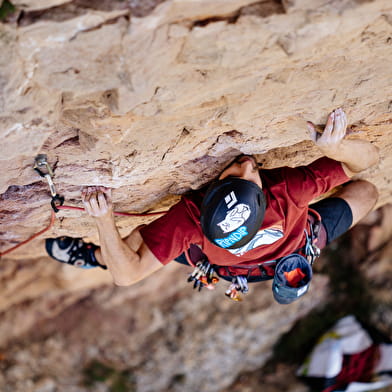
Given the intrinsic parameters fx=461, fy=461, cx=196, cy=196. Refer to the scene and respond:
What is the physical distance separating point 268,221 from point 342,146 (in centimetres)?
51

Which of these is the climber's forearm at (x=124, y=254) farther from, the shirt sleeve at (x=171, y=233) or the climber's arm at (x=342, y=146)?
the climber's arm at (x=342, y=146)

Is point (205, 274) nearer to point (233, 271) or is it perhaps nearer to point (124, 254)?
point (233, 271)

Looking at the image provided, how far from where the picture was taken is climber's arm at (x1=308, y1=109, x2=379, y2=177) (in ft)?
6.74

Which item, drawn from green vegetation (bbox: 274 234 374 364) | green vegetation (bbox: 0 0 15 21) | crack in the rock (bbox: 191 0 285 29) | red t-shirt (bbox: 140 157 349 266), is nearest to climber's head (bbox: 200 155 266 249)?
red t-shirt (bbox: 140 157 349 266)

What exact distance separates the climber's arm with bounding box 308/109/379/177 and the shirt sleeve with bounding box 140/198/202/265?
0.73 metres

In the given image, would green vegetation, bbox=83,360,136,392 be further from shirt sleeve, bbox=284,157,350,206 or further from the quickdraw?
shirt sleeve, bbox=284,157,350,206

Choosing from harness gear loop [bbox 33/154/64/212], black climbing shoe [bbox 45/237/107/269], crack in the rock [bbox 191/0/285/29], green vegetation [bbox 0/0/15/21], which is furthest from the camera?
black climbing shoe [bbox 45/237/107/269]

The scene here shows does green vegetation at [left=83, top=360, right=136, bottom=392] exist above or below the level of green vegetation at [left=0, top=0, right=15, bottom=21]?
below

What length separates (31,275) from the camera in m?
3.95

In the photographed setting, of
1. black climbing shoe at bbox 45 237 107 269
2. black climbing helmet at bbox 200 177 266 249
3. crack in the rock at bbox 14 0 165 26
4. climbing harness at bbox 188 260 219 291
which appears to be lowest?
climbing harness at bbox 188 260 219 291

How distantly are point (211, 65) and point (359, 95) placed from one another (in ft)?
2.64

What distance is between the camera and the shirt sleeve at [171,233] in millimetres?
2344

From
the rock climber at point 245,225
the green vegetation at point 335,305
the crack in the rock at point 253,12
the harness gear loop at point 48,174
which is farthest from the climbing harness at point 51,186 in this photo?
the green vegetation at point 335,305

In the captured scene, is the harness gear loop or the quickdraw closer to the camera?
the harness gear loop
